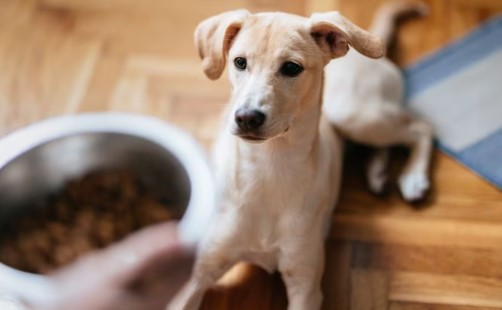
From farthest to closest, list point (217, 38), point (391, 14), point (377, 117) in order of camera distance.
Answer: point (391, 14) < point (377, 117) < point (217, 38)

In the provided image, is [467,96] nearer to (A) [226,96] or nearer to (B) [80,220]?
(A) [226,96]

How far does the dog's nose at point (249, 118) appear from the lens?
143cm

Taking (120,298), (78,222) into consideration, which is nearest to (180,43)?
(78,222)

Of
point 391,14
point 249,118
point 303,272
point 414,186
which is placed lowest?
point 414,186

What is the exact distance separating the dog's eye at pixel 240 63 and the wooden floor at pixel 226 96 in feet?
2.16

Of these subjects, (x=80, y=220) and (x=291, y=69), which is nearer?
(x=291, y=69)

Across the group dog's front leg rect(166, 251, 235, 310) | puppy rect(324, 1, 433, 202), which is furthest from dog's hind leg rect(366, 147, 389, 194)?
dog's front leg rect(166, 251, 235, 310)

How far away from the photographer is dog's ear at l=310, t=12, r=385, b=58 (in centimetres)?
150

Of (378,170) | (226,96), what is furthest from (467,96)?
(226,96)

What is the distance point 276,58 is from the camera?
1.48 m

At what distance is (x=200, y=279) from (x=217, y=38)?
0.62 metres

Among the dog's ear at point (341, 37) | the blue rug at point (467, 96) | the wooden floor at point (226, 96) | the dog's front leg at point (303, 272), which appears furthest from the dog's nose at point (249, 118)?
the blue rug at point (467, 96)

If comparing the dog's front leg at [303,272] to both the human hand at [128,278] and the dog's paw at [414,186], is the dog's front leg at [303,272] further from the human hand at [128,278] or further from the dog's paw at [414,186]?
the dog's paw at [414,186]

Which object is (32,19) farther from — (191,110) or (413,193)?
(413,193)
